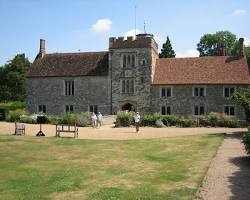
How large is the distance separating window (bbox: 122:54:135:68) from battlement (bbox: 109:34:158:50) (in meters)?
1.10

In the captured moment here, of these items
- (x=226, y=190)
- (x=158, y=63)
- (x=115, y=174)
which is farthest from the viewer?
(x=158, y=63)

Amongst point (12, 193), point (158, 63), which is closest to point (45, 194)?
point (12, 193)

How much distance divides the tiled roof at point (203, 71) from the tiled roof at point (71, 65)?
6532 millimetres

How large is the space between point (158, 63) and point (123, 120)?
1309cm

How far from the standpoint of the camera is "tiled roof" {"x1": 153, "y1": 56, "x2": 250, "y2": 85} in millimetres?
42719

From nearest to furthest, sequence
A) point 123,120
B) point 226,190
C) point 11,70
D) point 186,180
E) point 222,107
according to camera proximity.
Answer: point 226,190, point 186,180, point 123,120, point 222,107, point 11,70

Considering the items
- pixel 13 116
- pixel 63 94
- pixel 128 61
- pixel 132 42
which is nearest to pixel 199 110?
pixel 128 61

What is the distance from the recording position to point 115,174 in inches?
583

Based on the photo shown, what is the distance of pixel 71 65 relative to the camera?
48000mm

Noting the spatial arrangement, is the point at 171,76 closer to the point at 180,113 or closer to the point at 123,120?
the point at 180,113

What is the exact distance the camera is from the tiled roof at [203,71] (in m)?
42.7

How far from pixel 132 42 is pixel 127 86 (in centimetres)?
492

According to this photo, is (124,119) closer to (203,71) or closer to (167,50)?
(203,71)

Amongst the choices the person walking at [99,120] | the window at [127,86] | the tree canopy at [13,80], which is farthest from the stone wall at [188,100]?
the tree canopy at [13,80]
